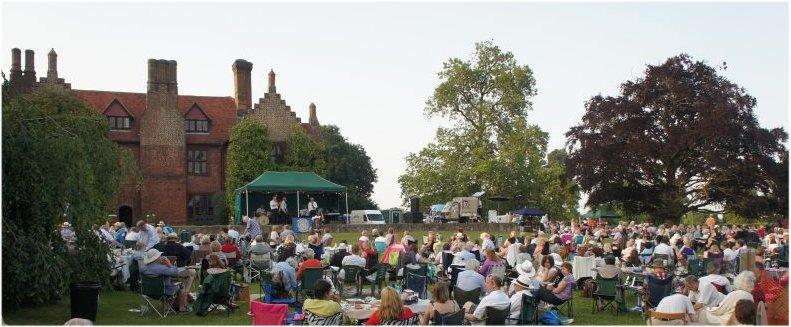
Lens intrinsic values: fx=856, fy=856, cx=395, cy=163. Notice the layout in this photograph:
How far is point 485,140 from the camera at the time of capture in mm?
50875

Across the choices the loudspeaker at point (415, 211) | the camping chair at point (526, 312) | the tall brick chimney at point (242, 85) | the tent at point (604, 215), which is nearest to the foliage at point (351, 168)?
the tall brick chimney at point (242, 85)

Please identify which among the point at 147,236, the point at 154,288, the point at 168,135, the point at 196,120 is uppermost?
the point at 196,120

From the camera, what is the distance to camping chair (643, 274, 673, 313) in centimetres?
1327

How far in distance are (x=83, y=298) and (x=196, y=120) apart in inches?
1357

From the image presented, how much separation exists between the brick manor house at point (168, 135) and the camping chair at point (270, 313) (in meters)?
34.0

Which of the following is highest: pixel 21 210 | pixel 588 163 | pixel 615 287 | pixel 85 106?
pixel 85 106

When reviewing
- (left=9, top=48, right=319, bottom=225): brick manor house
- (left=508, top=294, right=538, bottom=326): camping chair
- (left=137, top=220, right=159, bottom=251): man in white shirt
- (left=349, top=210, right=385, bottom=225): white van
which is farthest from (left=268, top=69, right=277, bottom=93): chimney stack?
(left=508, top=294, right=538, bottom=326): camping chair

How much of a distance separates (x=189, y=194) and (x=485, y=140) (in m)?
17.5

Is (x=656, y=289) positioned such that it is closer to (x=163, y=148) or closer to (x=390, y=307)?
(x=390, y=307)

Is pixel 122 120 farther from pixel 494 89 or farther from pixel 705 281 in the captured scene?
pixel 705 281

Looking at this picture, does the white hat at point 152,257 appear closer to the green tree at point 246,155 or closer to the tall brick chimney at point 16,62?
the green tree at point 246,155

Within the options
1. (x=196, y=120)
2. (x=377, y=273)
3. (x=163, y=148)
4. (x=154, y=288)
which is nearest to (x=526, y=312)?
(x=377, y=273)

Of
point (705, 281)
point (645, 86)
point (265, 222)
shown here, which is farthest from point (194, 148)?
point (705, 281)

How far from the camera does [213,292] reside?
13586mm
